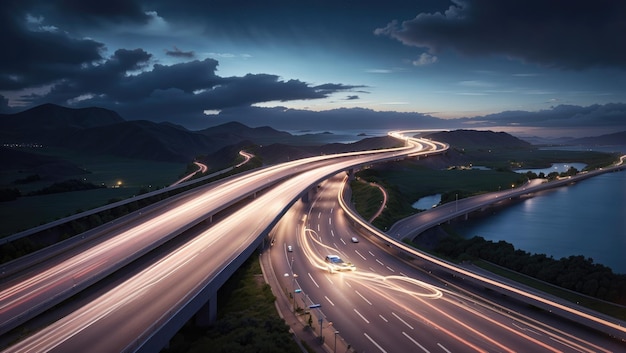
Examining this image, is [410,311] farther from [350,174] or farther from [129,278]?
[350,174]

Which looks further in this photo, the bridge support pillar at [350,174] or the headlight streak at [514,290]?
the bridge support pillar at [350,174]

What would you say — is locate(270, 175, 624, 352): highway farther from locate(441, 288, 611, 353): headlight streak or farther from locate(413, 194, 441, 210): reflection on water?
locate(413, 194, 441, 210): reflection on water

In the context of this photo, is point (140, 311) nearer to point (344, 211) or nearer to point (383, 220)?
point (344, 211)

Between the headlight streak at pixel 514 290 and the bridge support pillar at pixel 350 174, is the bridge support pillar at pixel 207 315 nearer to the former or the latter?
the headlight streak at pixel 514 290

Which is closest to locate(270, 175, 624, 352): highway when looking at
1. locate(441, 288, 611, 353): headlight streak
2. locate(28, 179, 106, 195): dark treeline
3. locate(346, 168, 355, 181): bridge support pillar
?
locate(441, 288, 611, 353): headlight streak

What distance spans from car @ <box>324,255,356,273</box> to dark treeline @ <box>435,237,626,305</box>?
67.6 ft

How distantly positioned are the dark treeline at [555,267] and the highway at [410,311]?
13.5 metres

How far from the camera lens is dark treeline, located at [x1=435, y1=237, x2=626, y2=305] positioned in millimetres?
40500

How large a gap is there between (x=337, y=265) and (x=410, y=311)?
1216 centimetres

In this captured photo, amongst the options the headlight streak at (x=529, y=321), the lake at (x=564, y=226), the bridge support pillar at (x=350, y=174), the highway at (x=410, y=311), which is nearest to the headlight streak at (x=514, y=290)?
the highway at (x=410, y=311)

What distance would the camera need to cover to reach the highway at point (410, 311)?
2739cm

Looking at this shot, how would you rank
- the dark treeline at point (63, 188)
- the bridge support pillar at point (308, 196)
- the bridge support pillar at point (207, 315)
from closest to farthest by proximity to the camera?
the bridge support pillar at point (207, 315) < the bridge support pillar at point (308, 196) < the dark treeline at point (63, 188)

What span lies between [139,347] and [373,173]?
420 feet

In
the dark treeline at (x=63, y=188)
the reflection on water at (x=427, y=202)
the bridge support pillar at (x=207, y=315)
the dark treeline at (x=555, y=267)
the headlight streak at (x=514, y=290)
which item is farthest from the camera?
the reflection on water at (x=427, y=202)
